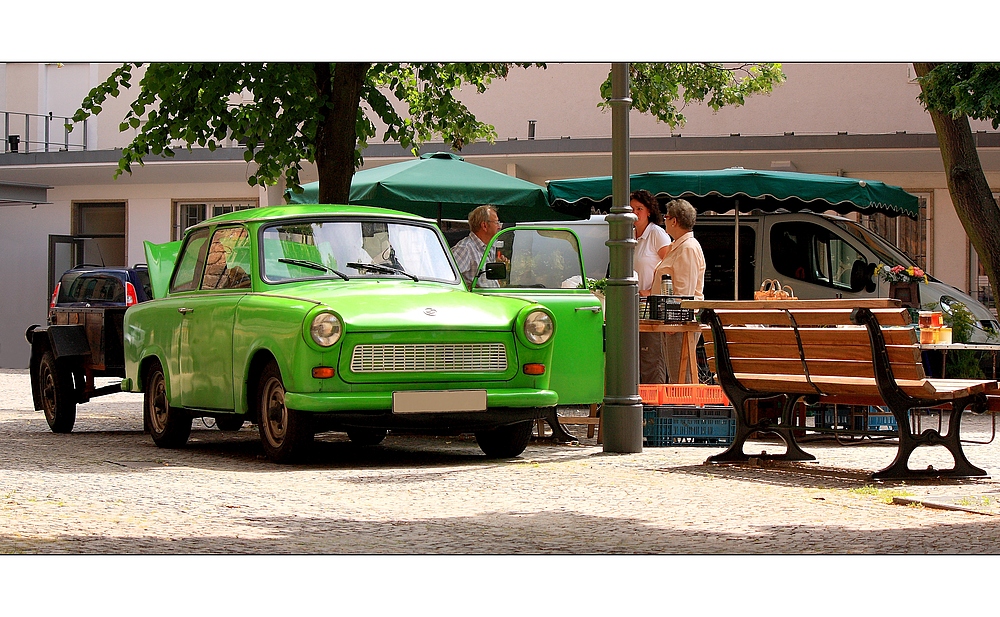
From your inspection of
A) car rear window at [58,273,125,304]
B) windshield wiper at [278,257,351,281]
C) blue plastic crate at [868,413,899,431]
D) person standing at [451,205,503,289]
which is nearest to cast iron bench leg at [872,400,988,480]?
blue plastic crate at [868,413,899,431]

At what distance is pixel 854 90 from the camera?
2011cm

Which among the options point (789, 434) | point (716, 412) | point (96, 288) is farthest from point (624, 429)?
point (96, 288)

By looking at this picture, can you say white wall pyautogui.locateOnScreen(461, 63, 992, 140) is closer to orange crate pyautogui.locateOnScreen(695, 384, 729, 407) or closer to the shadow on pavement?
orange crate pyautogui.locateOnScreen(695, 384, 729, 407)

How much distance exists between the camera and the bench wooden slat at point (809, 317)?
754cm

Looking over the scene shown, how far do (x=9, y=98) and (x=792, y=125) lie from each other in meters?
13.2

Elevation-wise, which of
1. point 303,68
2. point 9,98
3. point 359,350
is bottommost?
point 359,350

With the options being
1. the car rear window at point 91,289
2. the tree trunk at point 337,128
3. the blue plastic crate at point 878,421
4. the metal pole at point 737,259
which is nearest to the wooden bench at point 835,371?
the blue plastic crate at point 878,421

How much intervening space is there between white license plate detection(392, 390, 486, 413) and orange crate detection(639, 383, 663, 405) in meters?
1.93

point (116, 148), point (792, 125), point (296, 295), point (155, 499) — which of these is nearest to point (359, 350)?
point (296, 295)

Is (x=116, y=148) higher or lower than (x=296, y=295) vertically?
higher

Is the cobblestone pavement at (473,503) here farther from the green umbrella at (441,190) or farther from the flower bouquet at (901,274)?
the green umbrella at (441,190)

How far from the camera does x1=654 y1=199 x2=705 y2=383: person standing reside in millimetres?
10711

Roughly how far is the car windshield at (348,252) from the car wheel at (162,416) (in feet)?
4.51

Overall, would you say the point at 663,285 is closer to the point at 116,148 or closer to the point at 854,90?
the point at 854,90
